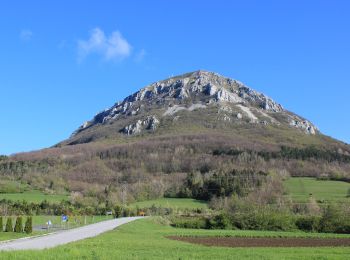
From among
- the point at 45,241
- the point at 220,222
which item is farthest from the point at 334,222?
the point at 45,241

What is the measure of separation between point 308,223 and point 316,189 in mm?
41710

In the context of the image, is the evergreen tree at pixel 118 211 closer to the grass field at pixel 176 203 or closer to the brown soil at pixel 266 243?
the grass field at pixel 176 203

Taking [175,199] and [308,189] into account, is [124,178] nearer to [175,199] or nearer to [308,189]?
[175,199]

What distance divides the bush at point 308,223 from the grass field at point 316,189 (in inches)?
998

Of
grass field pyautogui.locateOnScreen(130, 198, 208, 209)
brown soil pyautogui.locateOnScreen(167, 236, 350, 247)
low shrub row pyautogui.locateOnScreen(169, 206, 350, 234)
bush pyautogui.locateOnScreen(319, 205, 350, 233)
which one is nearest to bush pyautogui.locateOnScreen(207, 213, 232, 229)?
low shrub row pyautogui.locateOnScreen(169, 206, 350, 234)

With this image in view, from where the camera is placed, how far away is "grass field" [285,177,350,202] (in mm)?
100231

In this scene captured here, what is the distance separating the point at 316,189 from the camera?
11006 centimetres

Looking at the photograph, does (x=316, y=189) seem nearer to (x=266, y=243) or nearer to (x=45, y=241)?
(x=266, y=243)

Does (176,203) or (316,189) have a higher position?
(316,189)

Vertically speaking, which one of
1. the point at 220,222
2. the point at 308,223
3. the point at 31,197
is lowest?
the point at 308,223

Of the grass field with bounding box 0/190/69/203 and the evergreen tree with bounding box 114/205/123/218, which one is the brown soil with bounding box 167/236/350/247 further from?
the grass field with bounding box 0/190/69/203

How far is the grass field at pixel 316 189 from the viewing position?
329 feet

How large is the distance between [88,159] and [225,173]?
73456mm

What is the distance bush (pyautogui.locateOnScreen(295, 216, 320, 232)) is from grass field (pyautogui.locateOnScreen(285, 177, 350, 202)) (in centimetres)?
2534
